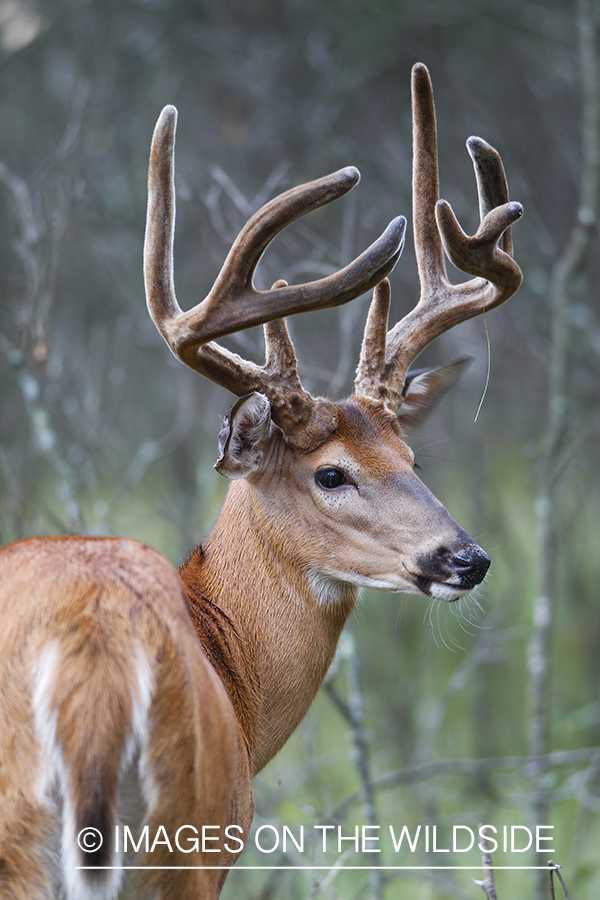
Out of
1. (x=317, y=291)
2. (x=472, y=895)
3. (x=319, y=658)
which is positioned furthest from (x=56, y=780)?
(x=472, y=895)

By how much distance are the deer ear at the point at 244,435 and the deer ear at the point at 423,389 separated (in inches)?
45.7

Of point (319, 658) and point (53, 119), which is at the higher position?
point (53, 119)

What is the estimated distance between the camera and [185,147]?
12188 millimetres

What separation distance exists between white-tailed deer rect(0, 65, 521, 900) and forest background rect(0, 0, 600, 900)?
3.86 metres

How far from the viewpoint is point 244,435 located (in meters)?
4.22

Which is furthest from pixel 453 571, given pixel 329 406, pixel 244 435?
pixel 244 435

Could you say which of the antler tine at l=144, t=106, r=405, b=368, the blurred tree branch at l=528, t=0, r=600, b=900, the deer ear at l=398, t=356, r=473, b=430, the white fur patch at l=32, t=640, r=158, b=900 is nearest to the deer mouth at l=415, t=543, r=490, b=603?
the antler tine at l=144, t=106, r=405, b=368

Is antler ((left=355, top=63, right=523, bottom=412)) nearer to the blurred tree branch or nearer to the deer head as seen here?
the deer head

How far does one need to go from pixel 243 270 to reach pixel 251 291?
9 cm

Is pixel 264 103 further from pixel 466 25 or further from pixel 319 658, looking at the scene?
pixel 319 658

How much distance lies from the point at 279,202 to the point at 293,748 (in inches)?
371

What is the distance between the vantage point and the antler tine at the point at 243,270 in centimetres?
379

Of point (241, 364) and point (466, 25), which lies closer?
point (241, 364)

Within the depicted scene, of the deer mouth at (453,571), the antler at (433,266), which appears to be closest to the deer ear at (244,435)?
the antler at (433,266)
